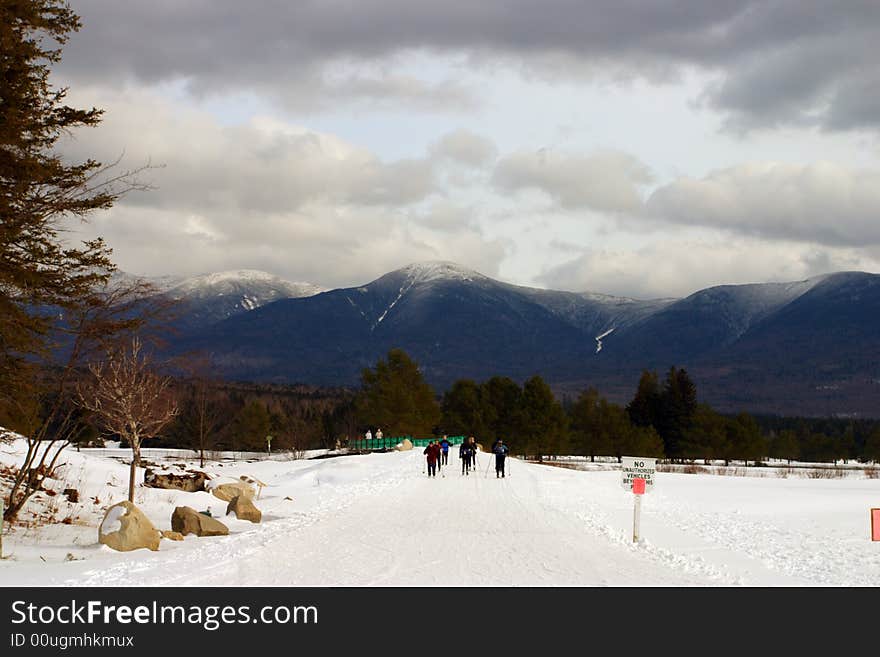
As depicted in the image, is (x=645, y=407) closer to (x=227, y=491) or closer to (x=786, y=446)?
(x=786, y=446)

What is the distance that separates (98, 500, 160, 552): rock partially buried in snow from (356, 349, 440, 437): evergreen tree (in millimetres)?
67429

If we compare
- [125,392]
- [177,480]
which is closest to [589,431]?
[177,480]

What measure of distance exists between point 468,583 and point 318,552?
4.06m

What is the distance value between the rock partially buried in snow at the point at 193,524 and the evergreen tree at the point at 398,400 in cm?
6475

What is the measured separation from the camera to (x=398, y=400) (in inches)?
3381

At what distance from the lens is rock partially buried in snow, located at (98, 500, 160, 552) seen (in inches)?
643

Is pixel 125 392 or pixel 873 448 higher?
pixel 125 392

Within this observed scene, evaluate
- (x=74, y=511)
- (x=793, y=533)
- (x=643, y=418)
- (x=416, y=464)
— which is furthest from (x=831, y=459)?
(x=74, y=511)

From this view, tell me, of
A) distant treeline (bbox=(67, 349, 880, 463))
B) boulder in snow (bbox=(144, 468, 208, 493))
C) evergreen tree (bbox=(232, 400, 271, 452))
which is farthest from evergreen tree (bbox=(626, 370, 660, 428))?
boulder in snow (bbox=(144, 468, 208, 493))

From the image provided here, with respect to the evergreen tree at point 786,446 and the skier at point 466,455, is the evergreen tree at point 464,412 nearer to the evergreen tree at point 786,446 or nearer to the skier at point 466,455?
the skier at point 466,455

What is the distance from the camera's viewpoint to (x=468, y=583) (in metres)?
12.9

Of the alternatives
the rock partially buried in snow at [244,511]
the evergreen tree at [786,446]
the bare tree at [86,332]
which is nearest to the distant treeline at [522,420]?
the evergreen tree at [786,446]

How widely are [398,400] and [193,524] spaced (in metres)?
66.7

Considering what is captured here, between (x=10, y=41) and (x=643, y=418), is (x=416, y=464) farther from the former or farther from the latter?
(x=643, y=418)
